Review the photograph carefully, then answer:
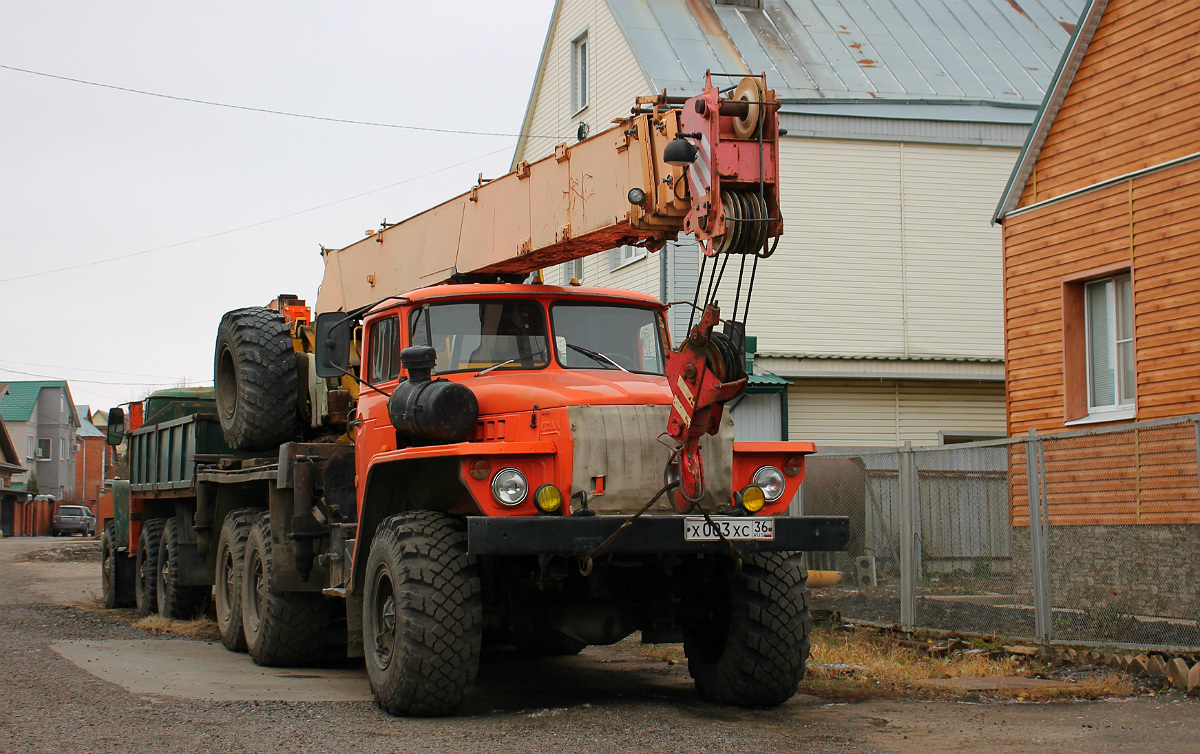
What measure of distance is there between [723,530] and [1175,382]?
757 centimetres

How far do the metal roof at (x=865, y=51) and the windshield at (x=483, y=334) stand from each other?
14.4 metres

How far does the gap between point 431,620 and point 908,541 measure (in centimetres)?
643

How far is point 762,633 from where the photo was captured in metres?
7.89

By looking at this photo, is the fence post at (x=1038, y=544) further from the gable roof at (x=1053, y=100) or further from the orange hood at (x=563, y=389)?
the gable roof at (x=1053, y=100)

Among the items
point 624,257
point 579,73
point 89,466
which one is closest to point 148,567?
point 624,257

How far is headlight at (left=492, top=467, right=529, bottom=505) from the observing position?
728 cm

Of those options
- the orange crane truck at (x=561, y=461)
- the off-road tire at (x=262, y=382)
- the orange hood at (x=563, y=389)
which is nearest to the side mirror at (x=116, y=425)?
the off-road tire at (x=262, y=382)

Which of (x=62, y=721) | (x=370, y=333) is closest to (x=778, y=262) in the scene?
(x=370, y=333)

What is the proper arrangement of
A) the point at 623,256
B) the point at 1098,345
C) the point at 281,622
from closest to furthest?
1. the point at 281,622
2. the point at 1098,345
3. the point at 623,256

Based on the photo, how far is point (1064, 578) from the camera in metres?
10.6

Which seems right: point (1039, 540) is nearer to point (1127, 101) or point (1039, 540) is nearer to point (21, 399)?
point (1127, 101)

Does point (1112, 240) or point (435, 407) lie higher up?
point (1112, 240)

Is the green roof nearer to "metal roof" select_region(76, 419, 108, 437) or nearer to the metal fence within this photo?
"metal roof" select_region(76, 419, 108, 437)

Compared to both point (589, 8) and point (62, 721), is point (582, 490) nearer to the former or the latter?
point (62, 721)
